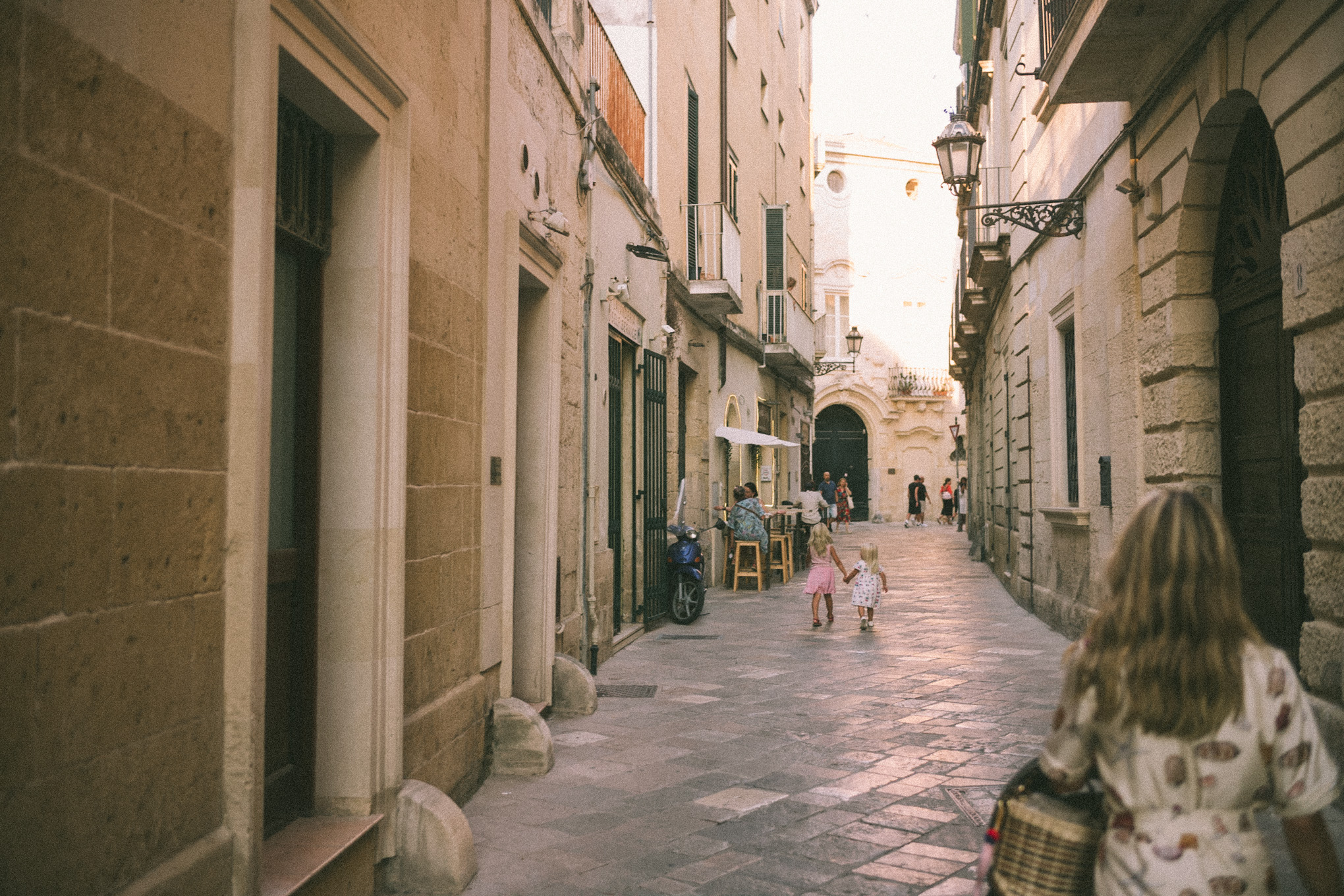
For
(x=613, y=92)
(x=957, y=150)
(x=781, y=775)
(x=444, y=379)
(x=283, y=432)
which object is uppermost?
(x=613, y=92)

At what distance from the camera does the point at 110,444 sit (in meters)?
2.24

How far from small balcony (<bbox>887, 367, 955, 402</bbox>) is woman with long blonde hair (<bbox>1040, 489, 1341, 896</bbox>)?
121 ft

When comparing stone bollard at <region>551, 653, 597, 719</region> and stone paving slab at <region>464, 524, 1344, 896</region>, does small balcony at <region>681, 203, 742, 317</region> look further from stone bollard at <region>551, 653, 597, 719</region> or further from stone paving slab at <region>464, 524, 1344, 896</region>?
stone bollard at <region>551, 653, 597, 719</region>

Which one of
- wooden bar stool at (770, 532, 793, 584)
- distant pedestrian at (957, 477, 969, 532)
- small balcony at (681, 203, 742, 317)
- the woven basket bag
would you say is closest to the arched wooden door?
the woven basket bag

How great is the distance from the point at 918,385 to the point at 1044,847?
37411 millimetres

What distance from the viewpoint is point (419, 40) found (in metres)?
4.31

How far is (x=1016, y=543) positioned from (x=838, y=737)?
8909 millimetres

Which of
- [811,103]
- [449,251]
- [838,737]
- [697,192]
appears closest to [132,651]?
[449,251]

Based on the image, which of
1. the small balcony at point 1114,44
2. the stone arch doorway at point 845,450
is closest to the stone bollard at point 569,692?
the small balcony at point 1114,44

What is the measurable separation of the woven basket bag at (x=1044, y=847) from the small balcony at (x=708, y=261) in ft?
39.3

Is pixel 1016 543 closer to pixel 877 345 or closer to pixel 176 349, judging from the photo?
pixel 176 349

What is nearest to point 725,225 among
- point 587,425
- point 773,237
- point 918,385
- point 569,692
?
point 773,237

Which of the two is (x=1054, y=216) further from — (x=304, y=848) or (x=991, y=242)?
(x=304, y=848)

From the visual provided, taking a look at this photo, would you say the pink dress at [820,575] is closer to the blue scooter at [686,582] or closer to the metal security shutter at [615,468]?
the blue scooter at [686,582]
